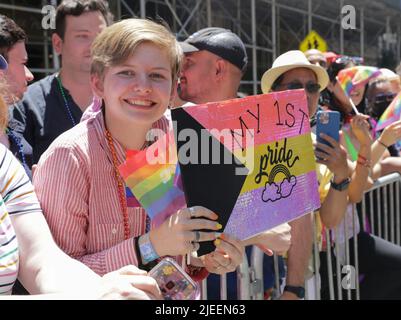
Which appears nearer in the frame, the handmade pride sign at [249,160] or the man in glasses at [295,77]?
the handmade pride sign at [249,160]

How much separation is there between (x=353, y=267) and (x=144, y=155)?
84.1 inches

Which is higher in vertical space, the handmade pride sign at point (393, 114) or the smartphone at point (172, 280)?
the handmade pride sign at point (393, 114)

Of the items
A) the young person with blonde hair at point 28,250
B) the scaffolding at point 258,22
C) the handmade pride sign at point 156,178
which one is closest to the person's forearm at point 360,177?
the handmade pride sign at point 156,178

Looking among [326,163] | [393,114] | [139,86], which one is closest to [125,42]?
[139,86]

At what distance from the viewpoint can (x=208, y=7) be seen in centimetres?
1033

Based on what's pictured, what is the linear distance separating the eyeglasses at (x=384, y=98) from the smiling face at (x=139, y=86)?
3.12 meters

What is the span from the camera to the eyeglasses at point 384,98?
4230 mm

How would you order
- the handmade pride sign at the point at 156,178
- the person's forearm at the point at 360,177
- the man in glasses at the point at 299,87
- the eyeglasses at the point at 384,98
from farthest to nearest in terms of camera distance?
the eyeglasses at the point at 384,98 < the person's forearm at the point at 360,177 < the man in glasses at the point at 299,87 < the handmade pride sign at the point at 156,178

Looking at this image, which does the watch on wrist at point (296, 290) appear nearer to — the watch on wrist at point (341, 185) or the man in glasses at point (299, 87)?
the man in glasses at point (299, 87)
